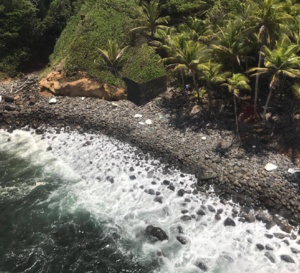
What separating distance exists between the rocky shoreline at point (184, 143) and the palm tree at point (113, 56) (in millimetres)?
4127

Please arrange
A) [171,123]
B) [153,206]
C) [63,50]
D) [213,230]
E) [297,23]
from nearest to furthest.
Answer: [213,230], [153,206], [297,23], [171,123], [63,50]

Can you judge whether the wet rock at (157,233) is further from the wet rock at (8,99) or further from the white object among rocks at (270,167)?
the wet rock at (8,99)

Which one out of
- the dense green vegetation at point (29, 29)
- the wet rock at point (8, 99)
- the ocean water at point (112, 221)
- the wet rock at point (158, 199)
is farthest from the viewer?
the dense green vegetation at point (29, 29)

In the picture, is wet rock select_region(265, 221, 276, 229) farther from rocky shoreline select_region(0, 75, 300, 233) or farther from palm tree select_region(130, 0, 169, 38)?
palm tree select_region(130, 0, 169, 38)

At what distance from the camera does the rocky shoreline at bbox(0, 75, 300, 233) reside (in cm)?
2155

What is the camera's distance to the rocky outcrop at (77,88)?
33625mm

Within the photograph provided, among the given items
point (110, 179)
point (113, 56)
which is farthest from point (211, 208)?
point (113, 56)

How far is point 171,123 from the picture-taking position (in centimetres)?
2948

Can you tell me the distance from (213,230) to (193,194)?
3.40 metres

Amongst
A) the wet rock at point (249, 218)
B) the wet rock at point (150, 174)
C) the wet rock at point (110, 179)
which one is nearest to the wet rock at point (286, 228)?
the wet rock at point (249, 218)

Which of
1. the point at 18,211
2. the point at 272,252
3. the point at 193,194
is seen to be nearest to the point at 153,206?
the point at 193,194

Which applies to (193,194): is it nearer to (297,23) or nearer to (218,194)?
(218,194)

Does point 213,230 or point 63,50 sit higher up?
point 63,50

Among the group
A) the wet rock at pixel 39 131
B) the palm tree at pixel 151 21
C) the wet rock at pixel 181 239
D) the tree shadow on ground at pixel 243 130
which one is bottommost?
the wet rock at pixel 181 239
